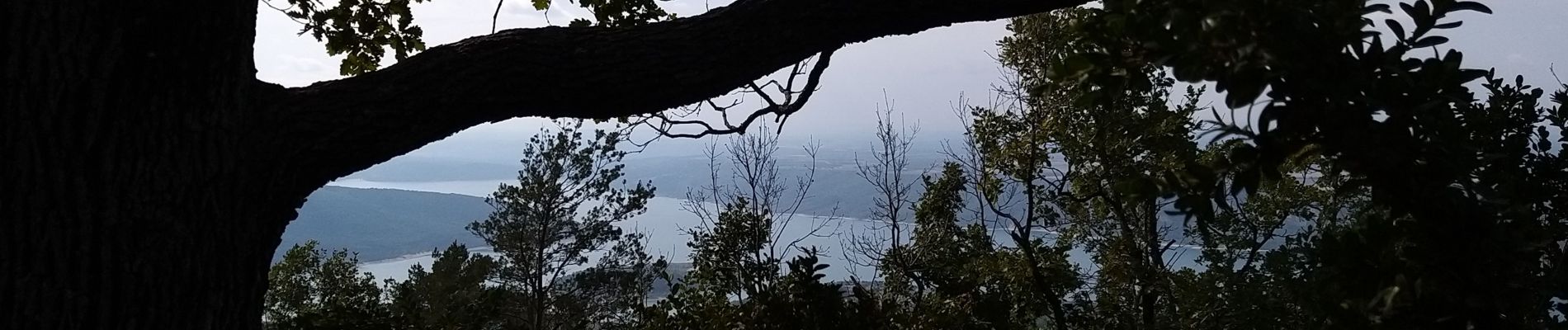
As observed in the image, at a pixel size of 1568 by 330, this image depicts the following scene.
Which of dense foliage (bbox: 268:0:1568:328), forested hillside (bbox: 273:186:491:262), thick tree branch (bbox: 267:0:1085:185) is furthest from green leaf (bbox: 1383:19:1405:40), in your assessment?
forested hillside (bbox: 273:186:491:262)

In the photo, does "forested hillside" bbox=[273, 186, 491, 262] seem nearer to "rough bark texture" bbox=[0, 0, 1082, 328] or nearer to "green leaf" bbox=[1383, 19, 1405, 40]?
"rough bark texture" bbox=[0, 0, 1082, 328]

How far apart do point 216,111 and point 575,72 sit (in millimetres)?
530

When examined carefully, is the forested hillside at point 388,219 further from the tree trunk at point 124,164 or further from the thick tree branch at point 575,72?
the tree trunk at point 124,164

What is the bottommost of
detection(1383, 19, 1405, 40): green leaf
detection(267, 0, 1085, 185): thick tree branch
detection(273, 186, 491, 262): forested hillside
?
detection(1383, 19, 1405, 40): green leaf

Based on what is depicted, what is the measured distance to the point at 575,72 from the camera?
1.60m

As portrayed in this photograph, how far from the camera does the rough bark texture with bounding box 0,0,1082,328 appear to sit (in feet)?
3.90

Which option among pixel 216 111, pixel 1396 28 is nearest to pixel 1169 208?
pixel 1396 28

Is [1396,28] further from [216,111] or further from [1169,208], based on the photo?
[216,111]

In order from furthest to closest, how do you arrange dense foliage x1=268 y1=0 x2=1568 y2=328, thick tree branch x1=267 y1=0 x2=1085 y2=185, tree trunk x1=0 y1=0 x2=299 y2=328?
thick tree branch x1=267 y1=0 x2=1085 y2=185 < tree trunk x1=0 y1=0 x2=299 y2=328 < dense foliage x1=268 y1=0 x2=1568 y2=328

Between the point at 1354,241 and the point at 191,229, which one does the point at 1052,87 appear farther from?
the point at 191,229

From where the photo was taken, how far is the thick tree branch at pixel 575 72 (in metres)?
1.50

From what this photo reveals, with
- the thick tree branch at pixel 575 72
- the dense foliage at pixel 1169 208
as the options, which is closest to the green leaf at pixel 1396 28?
the dense foliage at pixel 1169 208

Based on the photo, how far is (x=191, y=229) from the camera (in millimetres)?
1312

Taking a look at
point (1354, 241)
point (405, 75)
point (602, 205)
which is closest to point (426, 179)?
point (602, 205)
